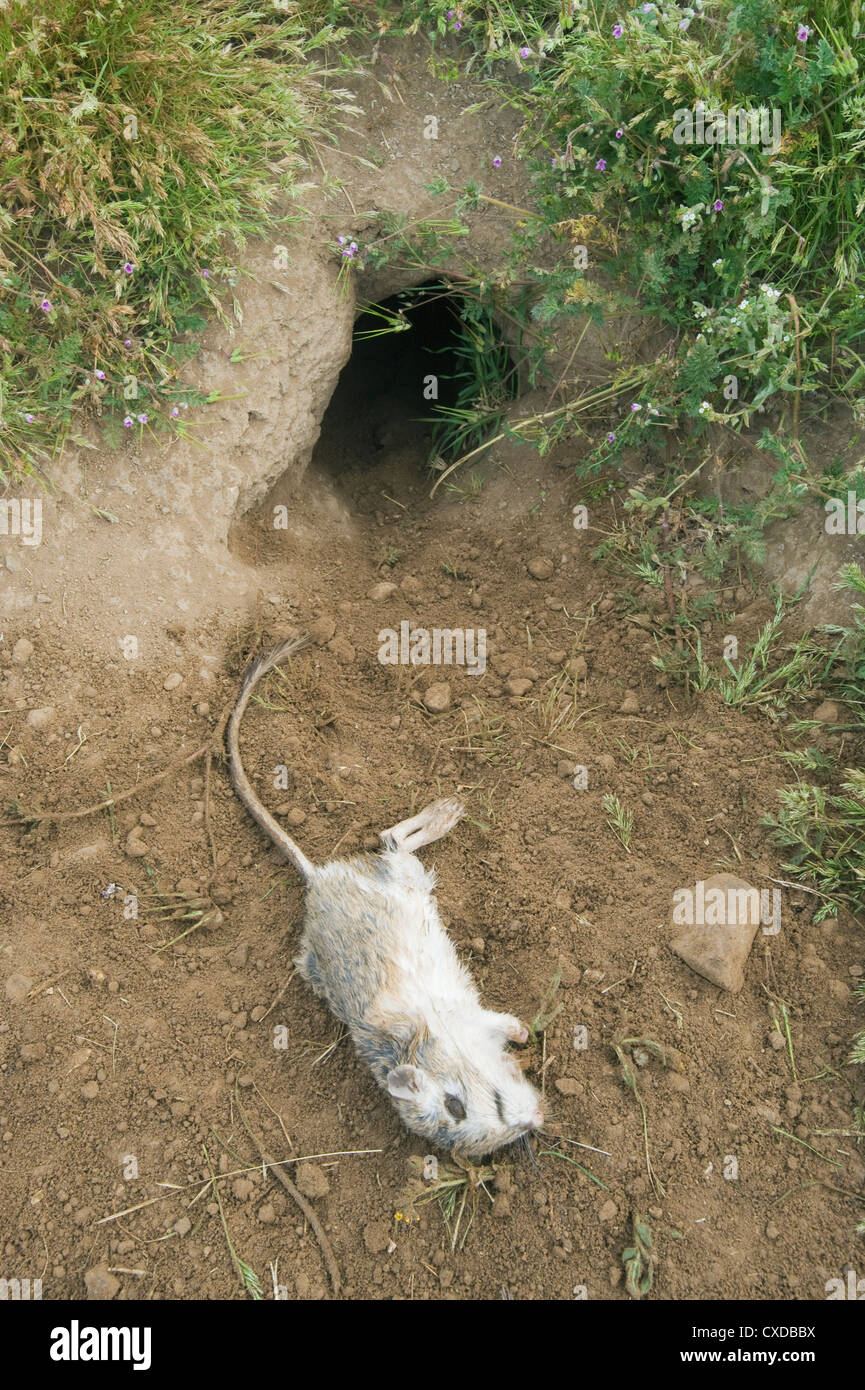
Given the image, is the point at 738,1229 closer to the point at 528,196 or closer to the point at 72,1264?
the point at 72,1264

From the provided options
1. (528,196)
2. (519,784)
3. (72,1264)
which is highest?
(528,196)

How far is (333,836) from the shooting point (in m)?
3.92

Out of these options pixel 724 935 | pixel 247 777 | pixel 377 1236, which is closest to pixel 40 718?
pixel 247 777

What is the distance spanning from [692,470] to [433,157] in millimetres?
2035

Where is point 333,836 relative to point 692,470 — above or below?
below

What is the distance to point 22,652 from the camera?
12.9 feet

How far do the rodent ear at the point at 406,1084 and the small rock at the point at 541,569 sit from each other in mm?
2340

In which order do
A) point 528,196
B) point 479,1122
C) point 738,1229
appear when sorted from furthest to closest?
point 528,196 → point 479,1122 → point 738,1229

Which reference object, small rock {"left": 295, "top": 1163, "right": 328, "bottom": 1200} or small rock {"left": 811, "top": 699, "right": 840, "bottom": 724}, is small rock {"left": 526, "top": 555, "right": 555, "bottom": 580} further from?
small rock {"left": 295, "top": 1163, "right": 328, "bottom": 1200}

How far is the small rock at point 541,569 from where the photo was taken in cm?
437

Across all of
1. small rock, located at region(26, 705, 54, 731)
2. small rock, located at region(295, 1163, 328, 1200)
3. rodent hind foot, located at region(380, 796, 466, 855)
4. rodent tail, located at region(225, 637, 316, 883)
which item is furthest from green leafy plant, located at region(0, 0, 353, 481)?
small rock, located at region(295, 1163, 328, 1200)

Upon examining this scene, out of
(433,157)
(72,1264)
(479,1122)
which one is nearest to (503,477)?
(433,157)

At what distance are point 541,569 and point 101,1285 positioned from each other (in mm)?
3388

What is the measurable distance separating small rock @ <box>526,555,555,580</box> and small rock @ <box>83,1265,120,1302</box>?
10.9 ft
